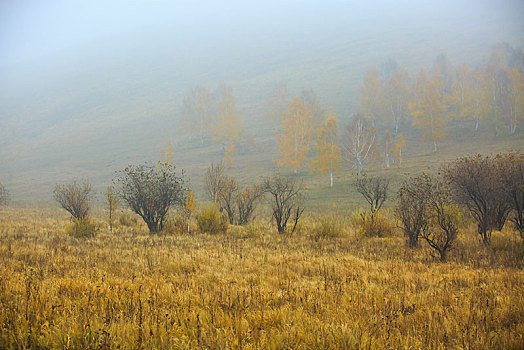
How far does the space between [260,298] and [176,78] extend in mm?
133357

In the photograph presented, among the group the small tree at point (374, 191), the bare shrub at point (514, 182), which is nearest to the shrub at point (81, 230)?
the small tree at point (374, 191)

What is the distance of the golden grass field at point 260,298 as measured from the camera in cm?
326

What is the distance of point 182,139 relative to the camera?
68.9 m

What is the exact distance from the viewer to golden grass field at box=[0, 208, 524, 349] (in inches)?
128

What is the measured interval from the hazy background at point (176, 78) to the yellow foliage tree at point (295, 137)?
492 centimetres

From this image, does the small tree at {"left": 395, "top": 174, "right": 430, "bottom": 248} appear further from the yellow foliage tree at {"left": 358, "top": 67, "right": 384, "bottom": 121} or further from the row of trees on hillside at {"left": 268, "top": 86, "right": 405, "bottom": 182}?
the yellow foliage tree at {"left": 358, "top": 67, "right": 384, "bottom": 121}

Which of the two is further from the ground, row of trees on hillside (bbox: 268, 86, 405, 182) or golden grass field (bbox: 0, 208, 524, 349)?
row of trees on hillside (bbox: 268, 86, 405, 182)

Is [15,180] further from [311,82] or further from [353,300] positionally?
[311,82]

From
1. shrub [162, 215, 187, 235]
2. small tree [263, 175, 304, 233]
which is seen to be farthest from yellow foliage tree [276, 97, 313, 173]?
shrub [162, 215, 187, 235]

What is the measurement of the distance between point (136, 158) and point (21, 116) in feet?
233

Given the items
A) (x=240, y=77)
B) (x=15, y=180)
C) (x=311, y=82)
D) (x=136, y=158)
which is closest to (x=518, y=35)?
(x=311, y=82)

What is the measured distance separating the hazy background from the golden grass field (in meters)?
37.7

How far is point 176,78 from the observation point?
4968 inches

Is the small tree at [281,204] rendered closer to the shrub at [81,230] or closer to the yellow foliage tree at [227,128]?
the shrub at [81,230]
